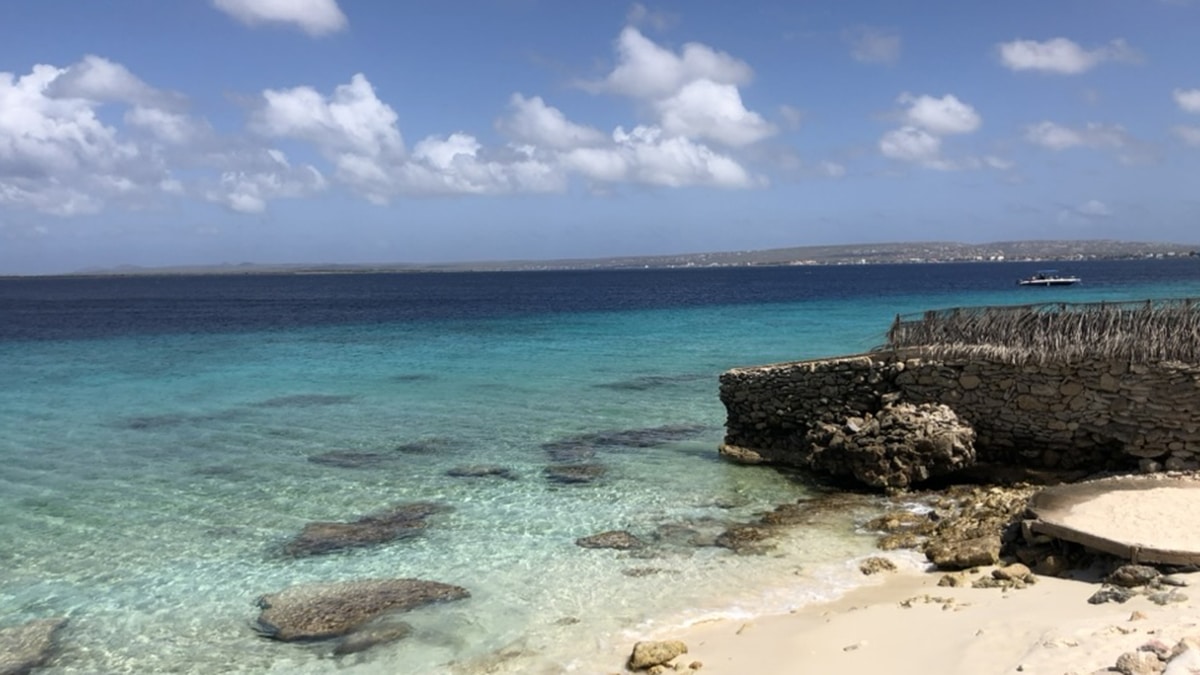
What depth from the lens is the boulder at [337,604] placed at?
895cm

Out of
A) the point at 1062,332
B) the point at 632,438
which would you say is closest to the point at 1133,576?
the point at 1062,332

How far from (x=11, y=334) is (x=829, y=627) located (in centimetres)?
5513

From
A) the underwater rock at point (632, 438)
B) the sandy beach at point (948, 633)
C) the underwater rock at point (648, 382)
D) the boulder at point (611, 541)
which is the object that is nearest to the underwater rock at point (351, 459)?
the underwater rock at point (632, 438)

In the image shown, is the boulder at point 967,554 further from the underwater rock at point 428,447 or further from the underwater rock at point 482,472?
the underwater rock at point 428,447

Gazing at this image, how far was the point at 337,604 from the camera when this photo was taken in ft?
31.0

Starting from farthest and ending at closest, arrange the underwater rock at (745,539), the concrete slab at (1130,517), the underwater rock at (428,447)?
the underwater rock at (428,447) < the underwater rock at (745,539) < the concrete slab at (1130,517)

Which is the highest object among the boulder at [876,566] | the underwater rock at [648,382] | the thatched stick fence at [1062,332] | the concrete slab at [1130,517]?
the thatched stick fence at [1062,332]

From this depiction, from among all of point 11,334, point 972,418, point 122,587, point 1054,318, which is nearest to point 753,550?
point 972,418

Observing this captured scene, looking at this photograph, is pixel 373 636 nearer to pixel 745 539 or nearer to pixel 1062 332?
pixel 745 539

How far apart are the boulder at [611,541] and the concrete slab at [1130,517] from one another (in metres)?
4.70

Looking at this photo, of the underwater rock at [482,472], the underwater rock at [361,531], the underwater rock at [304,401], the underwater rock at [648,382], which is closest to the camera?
the underwater rock at [361,531]

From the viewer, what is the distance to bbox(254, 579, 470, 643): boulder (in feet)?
29.3

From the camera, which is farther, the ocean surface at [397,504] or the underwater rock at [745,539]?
the underwater rock at [745,539]

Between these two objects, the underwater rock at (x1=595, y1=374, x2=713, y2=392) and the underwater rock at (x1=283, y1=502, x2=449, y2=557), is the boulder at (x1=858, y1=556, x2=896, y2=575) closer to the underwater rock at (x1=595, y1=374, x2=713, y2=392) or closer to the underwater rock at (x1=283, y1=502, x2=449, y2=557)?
the underwater rock at (x1=283, y1=502, x2=449, y2=557)
